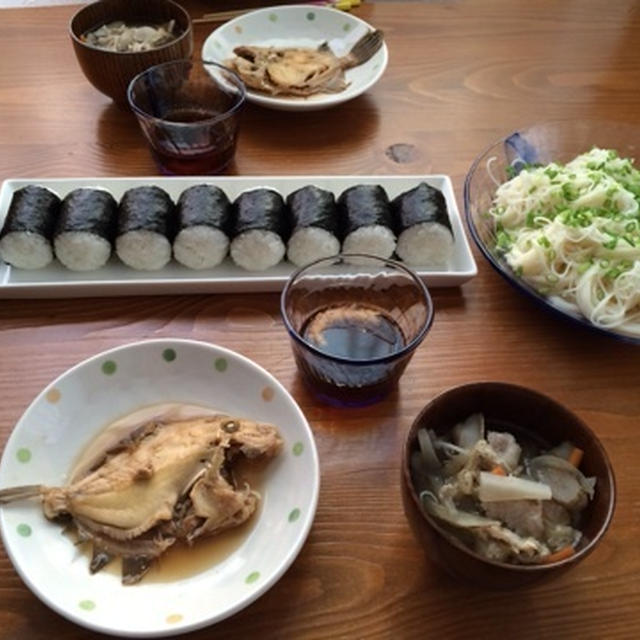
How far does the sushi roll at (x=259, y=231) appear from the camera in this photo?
1147mm

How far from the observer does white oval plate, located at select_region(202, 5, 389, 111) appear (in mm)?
1631

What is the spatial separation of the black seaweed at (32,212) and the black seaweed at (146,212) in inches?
4.6

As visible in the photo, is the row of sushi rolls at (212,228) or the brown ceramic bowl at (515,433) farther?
the row of sushi rolls at (212,228)

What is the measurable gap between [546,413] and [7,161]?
46.3 inches

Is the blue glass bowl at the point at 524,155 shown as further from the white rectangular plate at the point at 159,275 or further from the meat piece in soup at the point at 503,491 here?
the meat piece in soup at the point at 503,491

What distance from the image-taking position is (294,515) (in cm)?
83

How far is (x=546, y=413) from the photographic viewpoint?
0.83m

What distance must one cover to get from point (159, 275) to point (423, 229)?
0.47 meters


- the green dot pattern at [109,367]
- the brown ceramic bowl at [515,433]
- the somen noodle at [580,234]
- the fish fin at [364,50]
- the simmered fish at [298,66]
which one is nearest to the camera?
the brown ceramic bowl at [515,433]

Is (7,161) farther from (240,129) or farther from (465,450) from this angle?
(465,450)

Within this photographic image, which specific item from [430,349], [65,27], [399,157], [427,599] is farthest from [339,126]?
[427,599]

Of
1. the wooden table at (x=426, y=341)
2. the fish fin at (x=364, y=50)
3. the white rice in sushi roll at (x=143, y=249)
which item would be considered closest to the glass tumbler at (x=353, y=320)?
the wooden table at (x=426, y=341)

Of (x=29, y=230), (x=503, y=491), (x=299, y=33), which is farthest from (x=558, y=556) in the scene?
(x=299, y=33)

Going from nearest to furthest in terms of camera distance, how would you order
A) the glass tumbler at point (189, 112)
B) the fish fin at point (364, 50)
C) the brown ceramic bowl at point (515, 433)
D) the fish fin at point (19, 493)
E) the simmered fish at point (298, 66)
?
the brown ceramic bowl at point (515, 433), the fish fin at point (19, 493), the glass tumbler at point (189, 112), the simmered fish at point (298, 66), the fish fin at point (364, 50)
